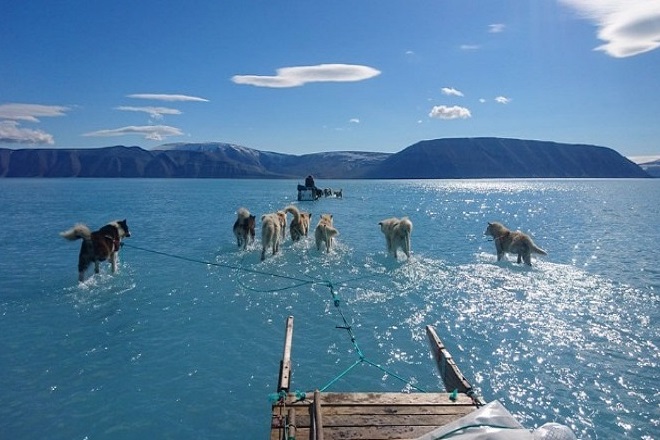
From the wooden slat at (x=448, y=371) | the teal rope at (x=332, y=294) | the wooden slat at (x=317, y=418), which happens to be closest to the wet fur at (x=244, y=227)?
the teal rope at (x=332, y=294)

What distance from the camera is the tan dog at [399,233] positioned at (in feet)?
57.3

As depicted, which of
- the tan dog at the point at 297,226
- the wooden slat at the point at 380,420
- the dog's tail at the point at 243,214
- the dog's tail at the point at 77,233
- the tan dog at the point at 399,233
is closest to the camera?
the wooden slat at the point at 380,420

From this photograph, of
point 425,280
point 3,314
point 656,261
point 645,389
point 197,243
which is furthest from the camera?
point 197,243

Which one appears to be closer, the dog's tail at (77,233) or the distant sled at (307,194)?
the dog's tail at (77,233)

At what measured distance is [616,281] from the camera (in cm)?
1529

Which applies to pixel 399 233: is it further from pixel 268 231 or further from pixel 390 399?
pixel 390 399

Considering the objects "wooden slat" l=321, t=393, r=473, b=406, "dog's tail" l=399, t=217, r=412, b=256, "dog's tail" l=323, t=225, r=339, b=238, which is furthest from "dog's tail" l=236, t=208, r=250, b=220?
"wooden slat" l=321, t=393, r=473, b=406

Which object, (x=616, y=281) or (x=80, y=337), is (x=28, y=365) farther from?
(x=616, y=281)

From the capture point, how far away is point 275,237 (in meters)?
18.4

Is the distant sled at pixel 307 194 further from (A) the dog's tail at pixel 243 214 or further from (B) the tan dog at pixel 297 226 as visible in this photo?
(A) the dog's tail at pixel 243 214

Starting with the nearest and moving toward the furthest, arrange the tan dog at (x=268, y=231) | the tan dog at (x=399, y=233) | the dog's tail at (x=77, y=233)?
the dog's tail at (x=77, y=233) → the tan dog at (x=399, y=233) → the tan dog at (x=268, y=231)

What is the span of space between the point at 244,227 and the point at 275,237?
7.69 feet

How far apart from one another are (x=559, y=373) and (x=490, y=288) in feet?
19.3

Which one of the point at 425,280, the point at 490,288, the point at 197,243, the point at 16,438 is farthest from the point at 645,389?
the point at 197,243
